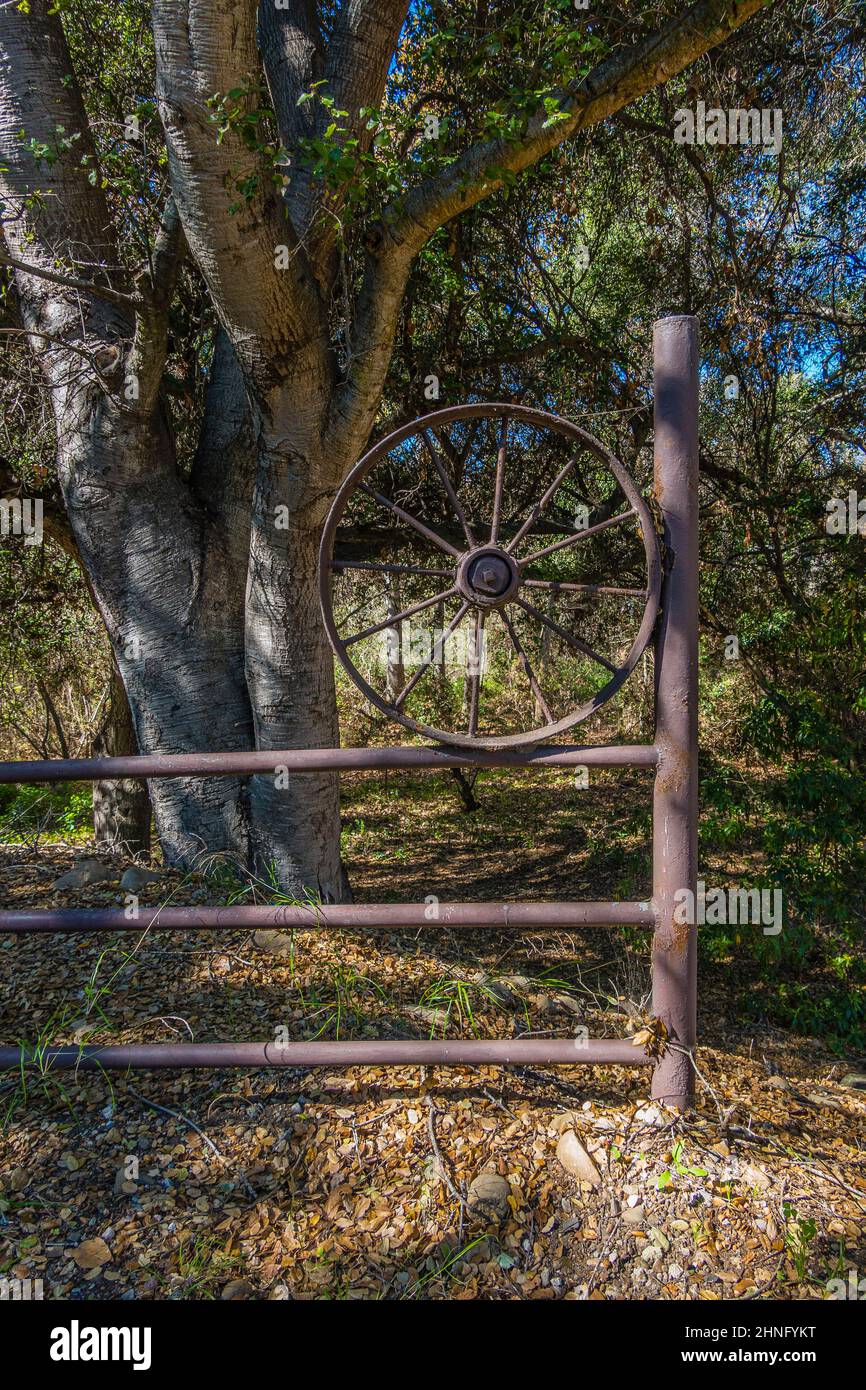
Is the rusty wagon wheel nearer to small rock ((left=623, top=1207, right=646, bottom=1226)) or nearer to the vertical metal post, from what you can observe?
the vertical metal post

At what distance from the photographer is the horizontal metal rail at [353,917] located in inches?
92.5

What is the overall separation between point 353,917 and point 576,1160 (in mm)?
920

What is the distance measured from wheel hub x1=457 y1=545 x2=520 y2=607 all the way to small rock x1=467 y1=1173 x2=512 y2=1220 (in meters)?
1.57

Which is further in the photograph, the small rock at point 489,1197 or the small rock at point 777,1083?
the small rock at point 777,1083

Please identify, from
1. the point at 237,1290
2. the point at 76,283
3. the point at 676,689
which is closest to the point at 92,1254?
the point at 237,1290

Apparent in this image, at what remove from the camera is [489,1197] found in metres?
2.15

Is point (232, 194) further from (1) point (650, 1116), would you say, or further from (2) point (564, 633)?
(1) point (650, 1116)

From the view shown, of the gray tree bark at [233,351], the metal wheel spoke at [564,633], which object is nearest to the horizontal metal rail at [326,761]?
the metal wheel spoke at [564,633]

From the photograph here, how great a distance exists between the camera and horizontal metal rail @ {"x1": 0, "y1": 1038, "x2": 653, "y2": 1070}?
2.31m

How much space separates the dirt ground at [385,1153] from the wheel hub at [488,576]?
57.0 inches

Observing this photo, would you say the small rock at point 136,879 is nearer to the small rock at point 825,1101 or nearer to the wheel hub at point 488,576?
the wheel hub at point 488,576

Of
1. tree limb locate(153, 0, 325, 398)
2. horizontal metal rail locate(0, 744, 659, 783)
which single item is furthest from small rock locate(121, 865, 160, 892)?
tree limb locate(153, 0, 325, 398)
